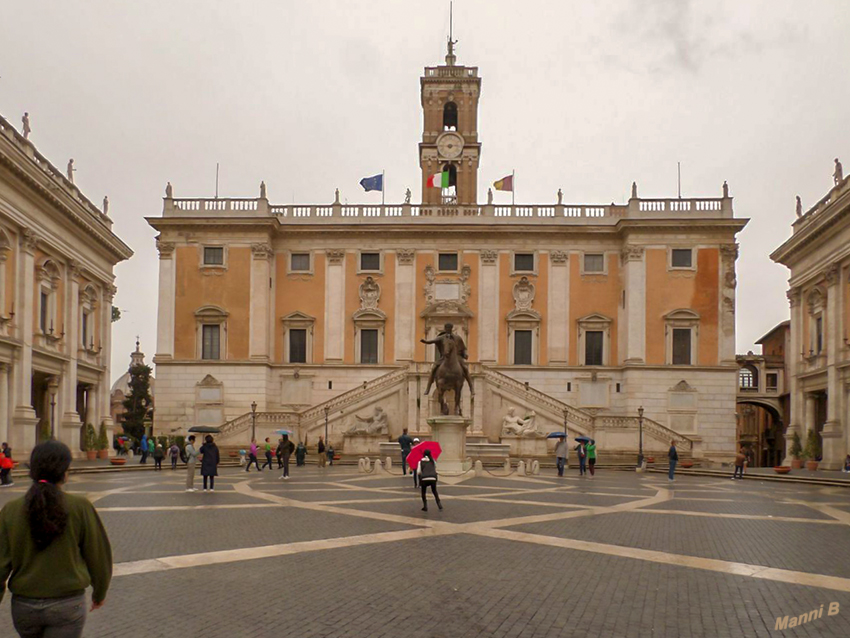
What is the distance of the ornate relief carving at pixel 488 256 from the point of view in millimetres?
53594

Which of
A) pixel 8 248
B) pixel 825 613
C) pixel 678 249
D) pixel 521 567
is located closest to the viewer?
pixel 825 613

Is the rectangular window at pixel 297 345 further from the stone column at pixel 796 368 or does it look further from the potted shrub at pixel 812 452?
the potted shrub at pixel 812 452

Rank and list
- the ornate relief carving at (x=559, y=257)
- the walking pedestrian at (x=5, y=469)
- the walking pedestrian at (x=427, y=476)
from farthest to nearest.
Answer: the ornate relief carving at (x=559, y=257) < the walking pedestrian at (x=5, y=469) < the walking pedestrian at (x=427, y=476)

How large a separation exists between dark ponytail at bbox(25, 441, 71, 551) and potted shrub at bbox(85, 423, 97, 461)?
41320mm

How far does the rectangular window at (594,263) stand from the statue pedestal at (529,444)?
13.5 metres

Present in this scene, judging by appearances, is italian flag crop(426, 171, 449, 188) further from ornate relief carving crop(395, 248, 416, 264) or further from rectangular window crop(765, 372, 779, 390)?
rectangular window crop(765, 372, 779, 390)

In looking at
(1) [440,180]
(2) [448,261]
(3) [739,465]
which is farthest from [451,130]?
(3) [739,465]

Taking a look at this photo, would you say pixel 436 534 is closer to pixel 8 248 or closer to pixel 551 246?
pixel 8 248

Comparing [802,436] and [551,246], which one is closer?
[802,436]

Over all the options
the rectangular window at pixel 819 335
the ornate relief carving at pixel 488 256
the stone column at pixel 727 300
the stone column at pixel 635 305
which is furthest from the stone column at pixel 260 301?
the rectangular window at pixel 819 335

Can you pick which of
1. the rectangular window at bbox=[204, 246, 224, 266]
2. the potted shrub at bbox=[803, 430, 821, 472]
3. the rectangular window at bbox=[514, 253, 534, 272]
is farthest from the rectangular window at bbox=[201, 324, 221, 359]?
the potted shrub at bbox=[803, 430, 821, 472]

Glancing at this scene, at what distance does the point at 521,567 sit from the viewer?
11578 mm

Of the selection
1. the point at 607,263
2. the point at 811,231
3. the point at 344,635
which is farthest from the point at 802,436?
the point at 344,635

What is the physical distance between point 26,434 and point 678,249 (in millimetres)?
37479
